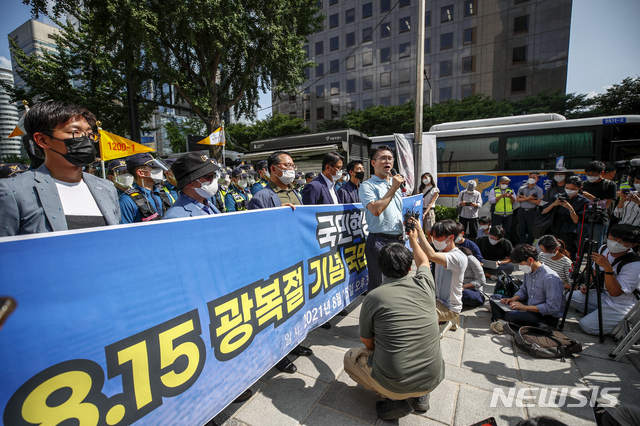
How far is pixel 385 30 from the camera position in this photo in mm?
33719

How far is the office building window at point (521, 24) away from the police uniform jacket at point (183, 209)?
118 feet

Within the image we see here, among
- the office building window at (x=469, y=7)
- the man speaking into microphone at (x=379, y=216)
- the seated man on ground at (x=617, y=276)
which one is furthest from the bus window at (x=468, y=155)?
the office building window at (x=469, y=7)

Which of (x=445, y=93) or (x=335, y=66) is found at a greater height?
(x=335, y=66)

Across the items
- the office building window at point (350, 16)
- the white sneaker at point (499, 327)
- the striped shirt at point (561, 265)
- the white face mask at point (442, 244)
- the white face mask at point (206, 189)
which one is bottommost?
the white sneaker at point (499, 327)

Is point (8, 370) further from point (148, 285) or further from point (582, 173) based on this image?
point (582, 173)

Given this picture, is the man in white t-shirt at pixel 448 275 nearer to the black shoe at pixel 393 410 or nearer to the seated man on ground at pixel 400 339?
the seated man on ground at pixel 400 339

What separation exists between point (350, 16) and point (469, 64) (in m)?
15.9

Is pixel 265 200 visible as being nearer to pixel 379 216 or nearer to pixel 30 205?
pixel 379 216

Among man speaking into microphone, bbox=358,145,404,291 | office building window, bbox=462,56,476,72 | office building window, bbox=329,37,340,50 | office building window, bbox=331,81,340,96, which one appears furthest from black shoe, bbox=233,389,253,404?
office building window, bbox=329,37,340,50

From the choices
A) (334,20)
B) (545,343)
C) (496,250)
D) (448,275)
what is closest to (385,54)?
(334,20)

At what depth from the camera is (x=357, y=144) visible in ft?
42.5

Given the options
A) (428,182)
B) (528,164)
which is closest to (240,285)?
(428,182)

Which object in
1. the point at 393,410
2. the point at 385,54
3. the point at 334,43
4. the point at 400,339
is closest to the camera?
the point at 400,339

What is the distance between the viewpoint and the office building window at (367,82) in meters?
34.8
